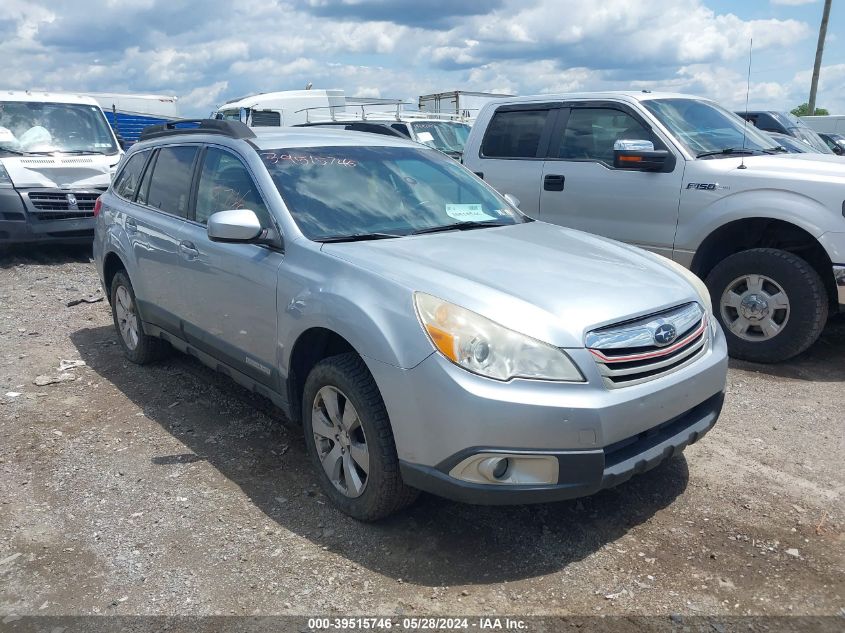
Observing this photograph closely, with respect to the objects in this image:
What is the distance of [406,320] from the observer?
9.69ft

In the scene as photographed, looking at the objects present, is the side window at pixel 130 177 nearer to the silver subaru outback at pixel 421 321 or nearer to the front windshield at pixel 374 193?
the silver subaru outback at pixel 421 321

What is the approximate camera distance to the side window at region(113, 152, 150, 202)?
547 cm

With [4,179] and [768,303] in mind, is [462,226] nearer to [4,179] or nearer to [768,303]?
[768,303]

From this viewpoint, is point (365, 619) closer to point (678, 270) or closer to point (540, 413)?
point (540, 413)

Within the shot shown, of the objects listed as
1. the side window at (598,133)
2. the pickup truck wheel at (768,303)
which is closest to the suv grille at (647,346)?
the pickup truck wheel at (768,303)

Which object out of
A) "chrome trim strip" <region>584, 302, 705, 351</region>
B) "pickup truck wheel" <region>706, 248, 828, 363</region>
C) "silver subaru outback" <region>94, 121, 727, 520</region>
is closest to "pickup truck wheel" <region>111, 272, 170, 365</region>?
"silver subaru outback" <region>94, 121, 727, 520</region>

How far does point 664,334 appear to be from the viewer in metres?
3.10

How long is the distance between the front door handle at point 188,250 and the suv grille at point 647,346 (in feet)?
8.27

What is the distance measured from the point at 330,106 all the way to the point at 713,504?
18.8 m

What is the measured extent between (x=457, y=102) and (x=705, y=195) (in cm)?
1622

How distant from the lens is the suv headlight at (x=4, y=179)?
945 cm

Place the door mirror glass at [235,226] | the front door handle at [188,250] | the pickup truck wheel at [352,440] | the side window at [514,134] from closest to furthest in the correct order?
the pickup truck wheel at [352,440], the door mirror glass at [235,226], the front door handle at [188,250], the side window at [514,134]

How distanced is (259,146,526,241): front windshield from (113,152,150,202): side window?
186cm

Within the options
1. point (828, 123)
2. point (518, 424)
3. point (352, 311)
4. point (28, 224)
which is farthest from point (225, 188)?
point (828, 123)
